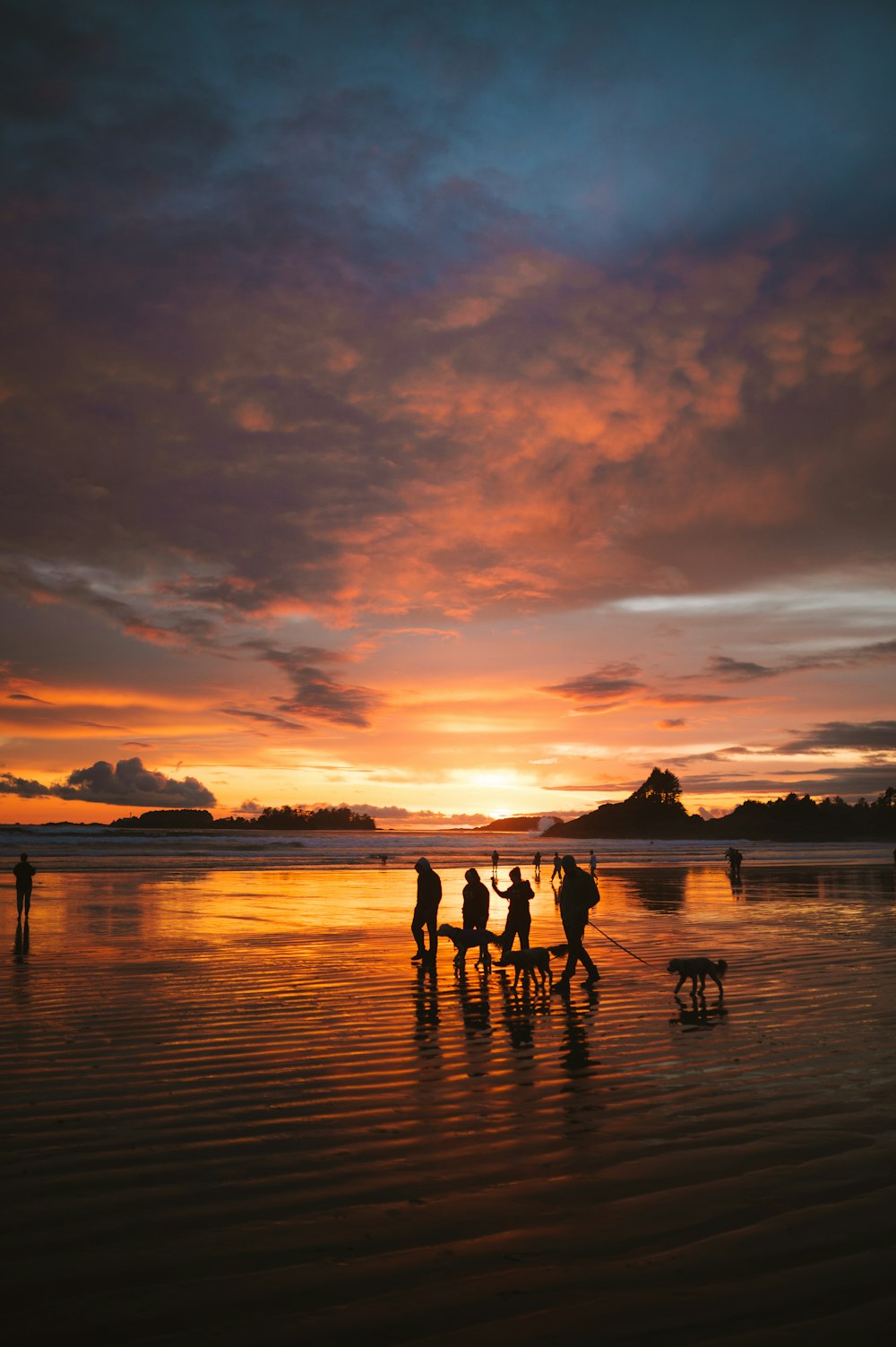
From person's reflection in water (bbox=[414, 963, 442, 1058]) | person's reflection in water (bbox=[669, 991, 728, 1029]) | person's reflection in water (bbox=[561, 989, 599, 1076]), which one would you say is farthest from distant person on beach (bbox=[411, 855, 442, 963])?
person's reflection in water (bbox=[669, 991, 728, 1029])

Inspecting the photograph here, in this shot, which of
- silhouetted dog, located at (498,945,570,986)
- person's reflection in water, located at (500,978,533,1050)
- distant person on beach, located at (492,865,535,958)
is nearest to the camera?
person's reflection in water, located at (500,978,533,1050)

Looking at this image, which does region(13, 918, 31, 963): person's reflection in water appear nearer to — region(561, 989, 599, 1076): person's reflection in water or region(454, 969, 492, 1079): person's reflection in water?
region(454, 969, 492, 1079): person's reflection in water

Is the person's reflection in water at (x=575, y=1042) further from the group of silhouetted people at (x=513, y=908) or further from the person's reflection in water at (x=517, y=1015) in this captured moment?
the group of silhouetted people at (x=513, y=908)

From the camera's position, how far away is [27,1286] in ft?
14.8

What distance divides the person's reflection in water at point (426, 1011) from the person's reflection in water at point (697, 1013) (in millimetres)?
3081

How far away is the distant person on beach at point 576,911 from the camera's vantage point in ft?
47.5

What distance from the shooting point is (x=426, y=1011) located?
12164mm

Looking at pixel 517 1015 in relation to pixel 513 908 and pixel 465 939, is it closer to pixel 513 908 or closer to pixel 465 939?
pixel 465 939

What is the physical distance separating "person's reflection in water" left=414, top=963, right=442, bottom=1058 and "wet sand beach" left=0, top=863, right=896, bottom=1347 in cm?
8

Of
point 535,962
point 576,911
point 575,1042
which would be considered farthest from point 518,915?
point 575,1042

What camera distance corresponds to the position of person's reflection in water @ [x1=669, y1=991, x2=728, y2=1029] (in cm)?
1115

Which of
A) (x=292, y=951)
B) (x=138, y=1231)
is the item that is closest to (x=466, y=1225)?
(x=138, y=1231)

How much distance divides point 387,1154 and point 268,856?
65940 mm

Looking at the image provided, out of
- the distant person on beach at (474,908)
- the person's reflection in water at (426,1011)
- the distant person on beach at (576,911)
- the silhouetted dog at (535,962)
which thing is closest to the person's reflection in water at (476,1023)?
the person's reflection in water at (426,1011)
